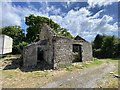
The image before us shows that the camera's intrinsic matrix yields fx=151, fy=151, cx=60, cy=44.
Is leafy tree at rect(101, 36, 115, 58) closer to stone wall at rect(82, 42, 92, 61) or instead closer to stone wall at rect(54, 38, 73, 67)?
stone wall at rect(82, 42, 92, 61)

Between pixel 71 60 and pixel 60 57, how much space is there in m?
1.64

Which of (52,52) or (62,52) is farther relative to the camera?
(62,52)

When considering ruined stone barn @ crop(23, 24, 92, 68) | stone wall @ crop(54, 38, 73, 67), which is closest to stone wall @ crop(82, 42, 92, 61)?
ruined stone barn @ crop(23, 24, 92, 68)

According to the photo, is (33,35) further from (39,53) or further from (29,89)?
(29,89)

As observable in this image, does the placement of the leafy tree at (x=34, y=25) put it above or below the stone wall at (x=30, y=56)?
above

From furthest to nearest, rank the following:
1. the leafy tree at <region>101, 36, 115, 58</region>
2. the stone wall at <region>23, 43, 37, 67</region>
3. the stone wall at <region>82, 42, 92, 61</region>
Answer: the leafy tree at <region>101, 36, 115, 58</region> → the stone wall at <region>82, 42, 92, 61</region> → the stone wall at <region>23, 43, 37, 67</region>

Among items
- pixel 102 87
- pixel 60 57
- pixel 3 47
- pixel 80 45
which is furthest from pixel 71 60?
pixel 3 47

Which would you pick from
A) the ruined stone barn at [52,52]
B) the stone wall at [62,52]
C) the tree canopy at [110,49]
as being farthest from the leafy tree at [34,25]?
the stone wall at [62,52]

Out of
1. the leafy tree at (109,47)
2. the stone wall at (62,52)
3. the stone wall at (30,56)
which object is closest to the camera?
the stone wall at (62,52)

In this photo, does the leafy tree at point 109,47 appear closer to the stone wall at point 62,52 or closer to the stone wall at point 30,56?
the stone wall at point 62,52

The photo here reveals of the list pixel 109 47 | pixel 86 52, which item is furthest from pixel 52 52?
pixel 109 47

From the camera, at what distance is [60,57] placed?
1527 cm

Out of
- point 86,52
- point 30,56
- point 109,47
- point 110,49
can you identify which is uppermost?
point 109,47

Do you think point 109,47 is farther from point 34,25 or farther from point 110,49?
point 34,25
